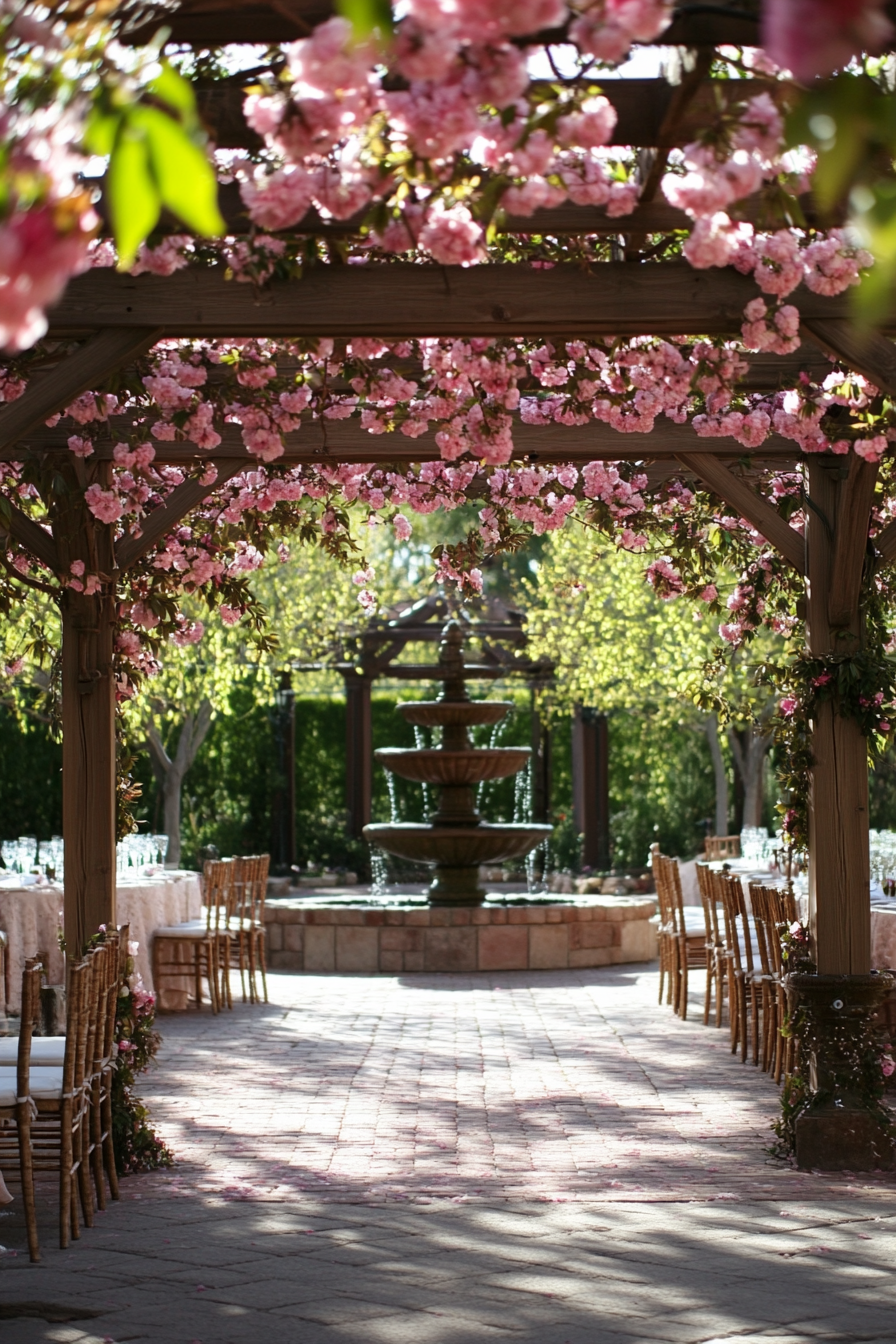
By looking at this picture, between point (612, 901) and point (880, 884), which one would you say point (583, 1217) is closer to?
point (880, 884)

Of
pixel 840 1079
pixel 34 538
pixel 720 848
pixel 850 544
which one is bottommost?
pixel 840 1079

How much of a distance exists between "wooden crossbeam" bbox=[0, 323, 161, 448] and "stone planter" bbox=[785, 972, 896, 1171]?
3.36 m

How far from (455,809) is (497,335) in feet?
29.5

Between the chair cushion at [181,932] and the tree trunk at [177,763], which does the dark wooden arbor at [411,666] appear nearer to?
the tree trunk at [177,763]

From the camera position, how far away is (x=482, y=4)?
5.00 ft

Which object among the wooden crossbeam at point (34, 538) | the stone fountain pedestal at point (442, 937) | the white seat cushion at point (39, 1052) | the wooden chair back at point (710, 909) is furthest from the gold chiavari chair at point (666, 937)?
the white seat cushion at point (39, 1052)

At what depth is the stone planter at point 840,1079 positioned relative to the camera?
5742 millimetres

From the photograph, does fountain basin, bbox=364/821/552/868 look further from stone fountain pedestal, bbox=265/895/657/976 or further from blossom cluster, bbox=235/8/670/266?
blossom cluster, bbox=235/8/670/266

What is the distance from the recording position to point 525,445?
6453mm

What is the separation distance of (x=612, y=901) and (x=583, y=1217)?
811 cm

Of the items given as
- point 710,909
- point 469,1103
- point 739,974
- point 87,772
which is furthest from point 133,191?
point 710,909

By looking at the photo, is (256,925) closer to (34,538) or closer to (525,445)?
(34,538)

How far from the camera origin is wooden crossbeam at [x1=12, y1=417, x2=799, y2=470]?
6.29 meters

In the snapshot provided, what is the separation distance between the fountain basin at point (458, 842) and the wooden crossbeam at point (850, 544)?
6964mm
